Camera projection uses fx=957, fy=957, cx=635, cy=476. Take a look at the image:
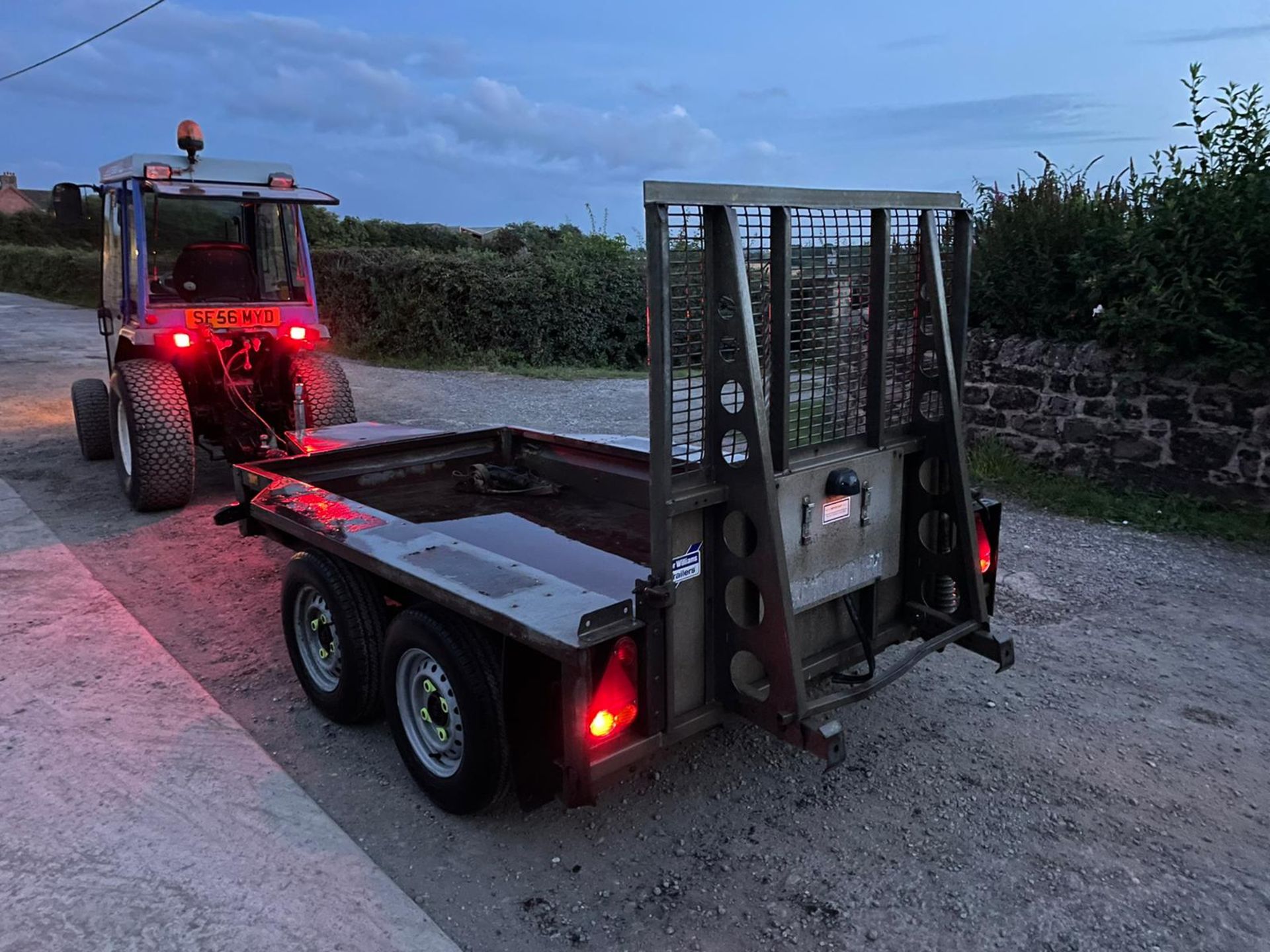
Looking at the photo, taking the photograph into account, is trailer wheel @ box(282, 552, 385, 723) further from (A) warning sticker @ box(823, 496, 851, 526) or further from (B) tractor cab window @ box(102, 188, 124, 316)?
(B) tractor cab window @ box(102, 188, 124, 316)

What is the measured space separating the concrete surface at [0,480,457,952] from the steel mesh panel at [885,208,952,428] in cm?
244

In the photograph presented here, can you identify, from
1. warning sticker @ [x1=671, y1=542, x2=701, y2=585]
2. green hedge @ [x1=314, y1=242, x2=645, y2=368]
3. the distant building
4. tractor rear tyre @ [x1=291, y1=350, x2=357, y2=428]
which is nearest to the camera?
warning sticker @ [x1=671, y1=542, x2=701, y2=585]

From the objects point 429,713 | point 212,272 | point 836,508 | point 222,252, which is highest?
point 222,252

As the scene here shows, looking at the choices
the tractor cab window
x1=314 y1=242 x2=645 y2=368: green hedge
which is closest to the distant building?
x1=314 y1=242 x2=645 y2=368: green hedge

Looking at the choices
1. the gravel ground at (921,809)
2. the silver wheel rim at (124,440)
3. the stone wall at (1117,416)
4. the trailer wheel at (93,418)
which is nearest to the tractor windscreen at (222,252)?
the silver wheel rim at (124,440)

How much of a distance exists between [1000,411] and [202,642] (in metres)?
6.44

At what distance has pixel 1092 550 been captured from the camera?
20.5ft

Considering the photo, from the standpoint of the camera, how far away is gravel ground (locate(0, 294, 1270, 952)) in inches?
113

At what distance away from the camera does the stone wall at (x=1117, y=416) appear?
6.70 m

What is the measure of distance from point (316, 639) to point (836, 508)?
2.32 metres

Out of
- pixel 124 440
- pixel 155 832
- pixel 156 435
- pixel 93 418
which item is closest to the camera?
pixel 155 832

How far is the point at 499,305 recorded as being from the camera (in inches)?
666

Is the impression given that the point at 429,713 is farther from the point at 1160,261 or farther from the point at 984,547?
the point at 1160,261

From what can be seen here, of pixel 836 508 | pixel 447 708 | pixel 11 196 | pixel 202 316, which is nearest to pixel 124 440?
pixel 202 316
